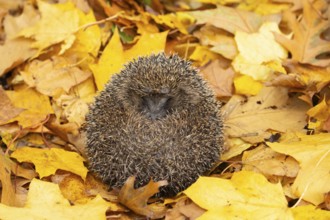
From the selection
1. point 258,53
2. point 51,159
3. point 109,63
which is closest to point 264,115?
point 258,53

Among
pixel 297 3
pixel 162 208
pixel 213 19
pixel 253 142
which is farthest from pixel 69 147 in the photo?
pixel 297 3

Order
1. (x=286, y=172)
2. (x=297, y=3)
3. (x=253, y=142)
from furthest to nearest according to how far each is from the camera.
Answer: (x=297, y=3)
(x=253, y=142)
(x=286, y=172)

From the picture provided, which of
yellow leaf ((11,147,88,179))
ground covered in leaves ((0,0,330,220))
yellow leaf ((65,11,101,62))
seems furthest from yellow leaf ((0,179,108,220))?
yellow leaf ((65,11,101,62))

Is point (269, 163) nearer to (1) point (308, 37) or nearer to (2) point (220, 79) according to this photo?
(2) point (220, 79)

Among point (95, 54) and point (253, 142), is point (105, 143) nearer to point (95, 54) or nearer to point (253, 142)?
point (253, 142)

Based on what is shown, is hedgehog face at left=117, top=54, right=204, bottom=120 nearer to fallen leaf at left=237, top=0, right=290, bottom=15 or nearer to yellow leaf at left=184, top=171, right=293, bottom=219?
yellow leaf at left=184, top=171, right=293, bottom=219

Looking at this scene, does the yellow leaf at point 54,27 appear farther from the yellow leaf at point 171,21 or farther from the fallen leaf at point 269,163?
the fallen leaf at point 269,163

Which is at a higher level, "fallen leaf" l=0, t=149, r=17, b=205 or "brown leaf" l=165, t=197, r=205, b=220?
"fallen leaf" l=0, t=149, r=17, b=205
